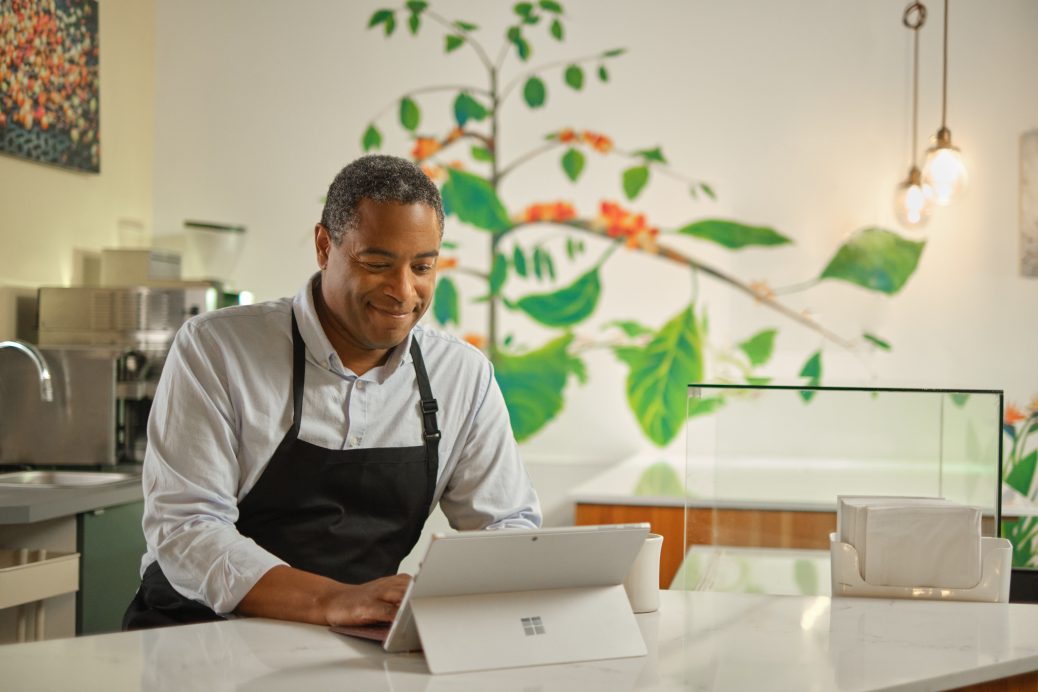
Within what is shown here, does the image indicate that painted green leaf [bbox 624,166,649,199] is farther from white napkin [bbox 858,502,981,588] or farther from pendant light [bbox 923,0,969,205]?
white napkin [bbox 858,502,981,588]

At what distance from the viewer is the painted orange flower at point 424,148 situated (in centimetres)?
363

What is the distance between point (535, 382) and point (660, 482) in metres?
0.77

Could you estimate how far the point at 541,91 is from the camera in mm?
3555

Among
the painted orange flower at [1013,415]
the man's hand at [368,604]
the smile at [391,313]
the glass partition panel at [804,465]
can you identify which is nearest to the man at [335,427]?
the smile at [391,313]

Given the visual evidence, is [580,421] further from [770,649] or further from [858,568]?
[770,649]

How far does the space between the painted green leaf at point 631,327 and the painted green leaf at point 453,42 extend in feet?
4.23

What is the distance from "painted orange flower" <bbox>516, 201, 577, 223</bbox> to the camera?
354cm

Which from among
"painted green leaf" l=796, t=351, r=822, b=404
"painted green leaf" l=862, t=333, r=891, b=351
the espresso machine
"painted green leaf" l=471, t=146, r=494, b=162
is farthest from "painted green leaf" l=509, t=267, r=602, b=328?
the espresso machine

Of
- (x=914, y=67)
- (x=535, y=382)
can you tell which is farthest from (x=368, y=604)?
(x=914, y=67)

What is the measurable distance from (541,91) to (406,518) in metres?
2.43

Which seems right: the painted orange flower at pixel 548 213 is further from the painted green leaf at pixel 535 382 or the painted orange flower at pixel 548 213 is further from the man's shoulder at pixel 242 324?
the man's shoulder at pixel 242 324

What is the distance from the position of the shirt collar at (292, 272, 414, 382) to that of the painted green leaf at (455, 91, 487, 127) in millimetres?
2195

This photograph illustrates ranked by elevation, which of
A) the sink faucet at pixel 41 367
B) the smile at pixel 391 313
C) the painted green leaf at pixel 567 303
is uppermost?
the painted green leaf at pixel 567 303

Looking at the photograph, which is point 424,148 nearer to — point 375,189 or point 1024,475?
point 375,189
